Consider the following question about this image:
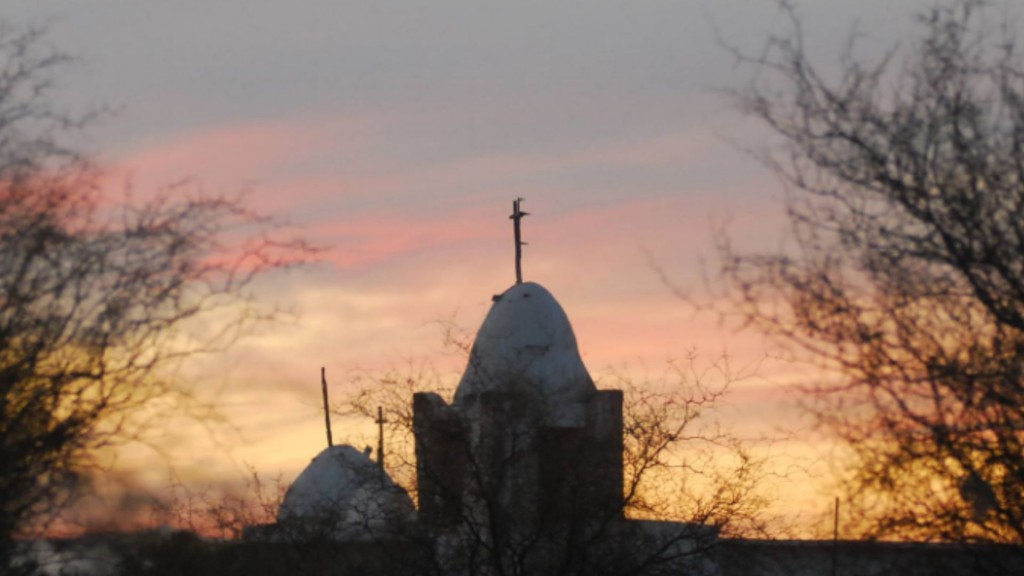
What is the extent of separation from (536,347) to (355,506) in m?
7.02

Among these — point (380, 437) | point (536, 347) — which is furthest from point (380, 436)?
point (536, 347)

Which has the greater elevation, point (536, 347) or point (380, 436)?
point (536, 347)

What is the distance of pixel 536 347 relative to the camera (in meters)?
28.7

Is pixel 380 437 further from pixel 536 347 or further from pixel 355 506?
pixel 536 347

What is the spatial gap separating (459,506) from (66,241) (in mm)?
12230

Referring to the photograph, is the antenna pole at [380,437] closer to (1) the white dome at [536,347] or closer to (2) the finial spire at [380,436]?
(2) the finial spire at [380,436]

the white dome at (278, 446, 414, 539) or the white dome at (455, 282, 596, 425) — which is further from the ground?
the white dome at (455, 282, 596, 425)

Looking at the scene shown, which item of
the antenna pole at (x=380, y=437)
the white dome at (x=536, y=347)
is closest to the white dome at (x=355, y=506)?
the antenna pole at (x=380, y=437)

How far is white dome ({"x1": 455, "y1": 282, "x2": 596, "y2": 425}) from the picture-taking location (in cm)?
2523

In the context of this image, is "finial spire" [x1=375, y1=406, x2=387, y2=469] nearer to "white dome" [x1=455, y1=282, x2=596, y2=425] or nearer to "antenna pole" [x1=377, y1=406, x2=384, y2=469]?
"antenna pole" [x1=377, y1=406, x2=384, y2=469]

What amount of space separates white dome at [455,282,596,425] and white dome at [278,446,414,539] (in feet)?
8.40

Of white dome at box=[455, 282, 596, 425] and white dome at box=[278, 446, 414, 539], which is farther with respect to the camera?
white dome at box=[455, 282, 596, 425]

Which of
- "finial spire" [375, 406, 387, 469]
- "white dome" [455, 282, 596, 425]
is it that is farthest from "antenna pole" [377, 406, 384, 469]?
"white dome" [455, 282, 596, 425]

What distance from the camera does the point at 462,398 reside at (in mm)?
22438
